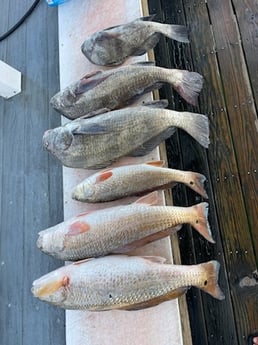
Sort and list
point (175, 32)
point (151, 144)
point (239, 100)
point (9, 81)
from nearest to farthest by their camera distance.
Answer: point (151, 144) < point (175, 32) < point (239, 100) < point (9, 81)

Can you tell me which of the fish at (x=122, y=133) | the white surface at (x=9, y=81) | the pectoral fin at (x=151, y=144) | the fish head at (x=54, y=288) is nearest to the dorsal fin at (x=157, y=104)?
the fish at (x=122, y=133)

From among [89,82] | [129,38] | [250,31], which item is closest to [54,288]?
[89,82]

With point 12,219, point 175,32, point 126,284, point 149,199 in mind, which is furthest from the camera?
point 12,219

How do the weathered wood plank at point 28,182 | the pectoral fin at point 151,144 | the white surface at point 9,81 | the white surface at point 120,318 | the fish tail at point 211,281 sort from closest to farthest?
the fish tail at point 211,281 < the white surface at point 120,318 < the pectoral fin at point 151,144 < the weathered wood plank at point 28,182 < the white surface at point 9,81

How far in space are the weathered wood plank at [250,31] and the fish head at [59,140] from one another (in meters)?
0.79

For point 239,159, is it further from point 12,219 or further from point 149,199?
point 12,219

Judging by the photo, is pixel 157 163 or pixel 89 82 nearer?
pixel 157 163

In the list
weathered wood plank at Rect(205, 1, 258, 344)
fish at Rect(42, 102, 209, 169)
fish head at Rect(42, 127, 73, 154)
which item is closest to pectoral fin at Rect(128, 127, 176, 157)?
fish at Rect(42, 102, 209, 169)

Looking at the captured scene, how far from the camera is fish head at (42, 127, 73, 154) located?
149 cm

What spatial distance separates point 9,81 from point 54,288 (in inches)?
43.3

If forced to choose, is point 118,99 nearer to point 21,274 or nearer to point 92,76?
point 92,76

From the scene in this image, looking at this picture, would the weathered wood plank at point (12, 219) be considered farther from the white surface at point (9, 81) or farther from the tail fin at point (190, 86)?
the tail fin at point (190, 86)

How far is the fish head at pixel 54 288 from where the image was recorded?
1.27m

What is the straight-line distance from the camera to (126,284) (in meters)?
1.23
